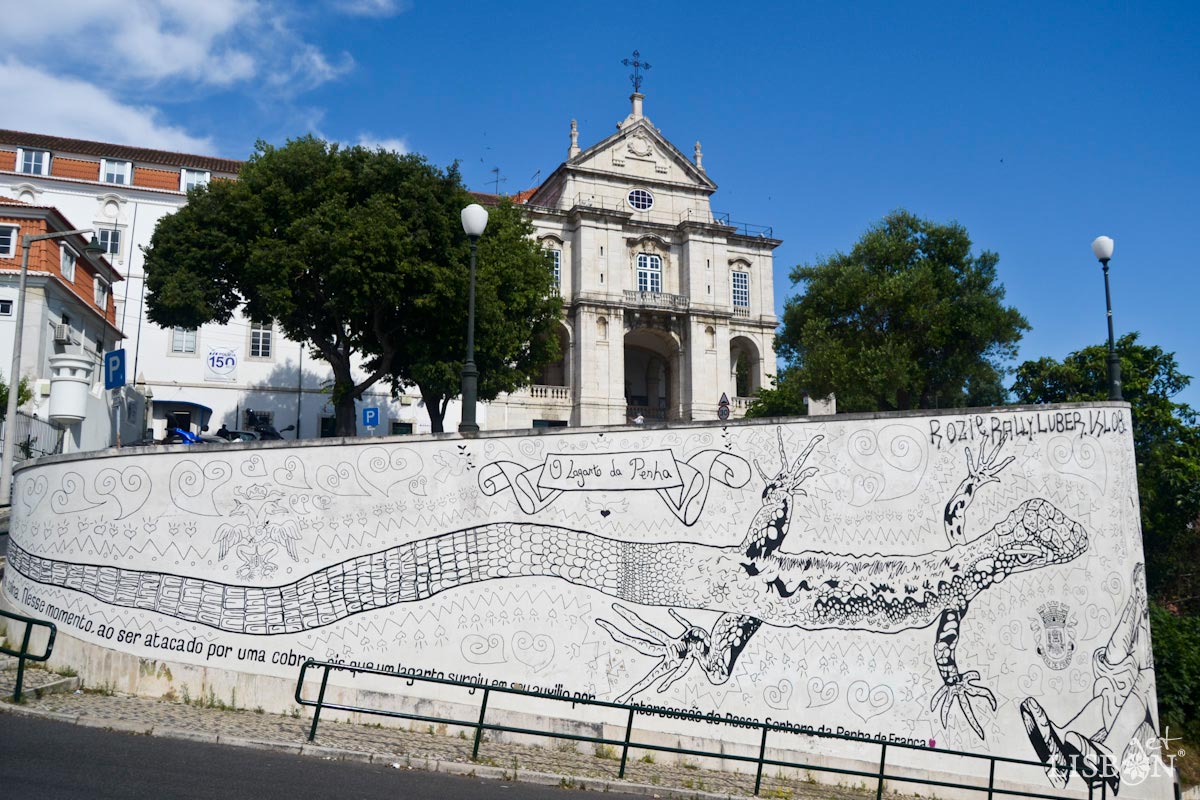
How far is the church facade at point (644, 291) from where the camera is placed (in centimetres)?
4750

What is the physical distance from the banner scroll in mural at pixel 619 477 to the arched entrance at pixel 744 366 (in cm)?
3794

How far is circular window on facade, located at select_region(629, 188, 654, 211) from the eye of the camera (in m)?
51.0

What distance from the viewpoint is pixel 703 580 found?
13188 mm

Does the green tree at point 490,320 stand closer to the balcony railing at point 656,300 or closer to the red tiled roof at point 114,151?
the balcony railing at point 656,300

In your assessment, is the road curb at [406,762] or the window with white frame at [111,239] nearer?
the road curb at [406,762]

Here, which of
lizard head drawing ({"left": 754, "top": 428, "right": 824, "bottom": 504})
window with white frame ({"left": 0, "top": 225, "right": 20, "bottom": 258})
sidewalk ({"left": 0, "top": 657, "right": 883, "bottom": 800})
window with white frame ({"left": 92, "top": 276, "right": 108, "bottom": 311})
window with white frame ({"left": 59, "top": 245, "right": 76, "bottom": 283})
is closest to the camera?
sidewalk ({"left": 0, "top": 657, "right": 883, "bottom": 800})

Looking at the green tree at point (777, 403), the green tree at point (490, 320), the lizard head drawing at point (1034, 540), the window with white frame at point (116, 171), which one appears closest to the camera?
the lizard head drawing at point (1034, 540)

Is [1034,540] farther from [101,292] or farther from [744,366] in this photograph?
[744,366]

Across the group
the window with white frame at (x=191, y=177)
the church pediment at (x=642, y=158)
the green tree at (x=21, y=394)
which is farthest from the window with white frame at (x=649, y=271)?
the green tree at (x=21, y=394)

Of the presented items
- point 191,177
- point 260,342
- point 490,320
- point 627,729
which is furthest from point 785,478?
point 191,177

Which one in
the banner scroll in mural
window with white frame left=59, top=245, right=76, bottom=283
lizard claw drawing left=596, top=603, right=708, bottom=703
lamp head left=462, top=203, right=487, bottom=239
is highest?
window with white frame left=59, top=245, right=76, bottom=283

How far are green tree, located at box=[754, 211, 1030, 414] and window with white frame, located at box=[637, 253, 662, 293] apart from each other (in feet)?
55.0

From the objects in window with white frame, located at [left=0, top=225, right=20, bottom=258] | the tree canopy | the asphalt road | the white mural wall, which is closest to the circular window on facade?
the tree canopy

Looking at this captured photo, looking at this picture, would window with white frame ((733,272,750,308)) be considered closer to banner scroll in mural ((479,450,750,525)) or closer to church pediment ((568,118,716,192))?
church pediment ((568,118,716,192))
